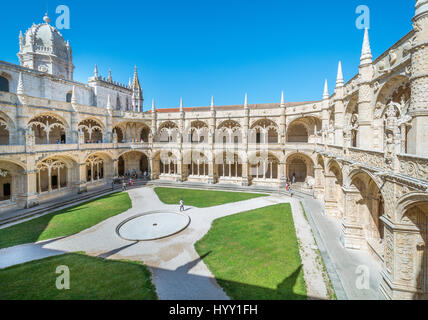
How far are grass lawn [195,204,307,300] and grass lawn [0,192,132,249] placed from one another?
9311 millimetres

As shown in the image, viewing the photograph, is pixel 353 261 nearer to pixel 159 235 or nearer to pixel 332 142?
pixel 332 142

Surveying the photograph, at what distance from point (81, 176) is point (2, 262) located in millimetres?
14696

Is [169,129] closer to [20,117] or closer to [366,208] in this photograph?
[20,117]

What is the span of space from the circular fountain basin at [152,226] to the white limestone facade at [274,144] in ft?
35.3

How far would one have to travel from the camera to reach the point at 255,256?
10859 mm

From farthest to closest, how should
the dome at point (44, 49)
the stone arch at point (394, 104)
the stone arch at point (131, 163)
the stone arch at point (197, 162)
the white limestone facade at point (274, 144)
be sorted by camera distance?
the stone arch at point (131, 163), the stone arch at point (197, 162), the dome at point (44, 49), the stone arch at point (394, 104), the white limestone facade at point (274, 144)

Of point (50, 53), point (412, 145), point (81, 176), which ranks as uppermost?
point (50, 53)

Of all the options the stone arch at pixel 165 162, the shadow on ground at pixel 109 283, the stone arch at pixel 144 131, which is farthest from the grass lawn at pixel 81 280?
the stone arch at pixel 144 131

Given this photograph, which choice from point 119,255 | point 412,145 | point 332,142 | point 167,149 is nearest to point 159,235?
point 119,255

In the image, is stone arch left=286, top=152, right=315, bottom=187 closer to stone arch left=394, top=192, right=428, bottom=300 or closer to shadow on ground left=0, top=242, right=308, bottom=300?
shadow on ground left=0, top=242, right=308, bottom=300

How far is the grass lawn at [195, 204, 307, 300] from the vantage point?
8359mm

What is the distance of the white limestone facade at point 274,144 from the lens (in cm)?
777

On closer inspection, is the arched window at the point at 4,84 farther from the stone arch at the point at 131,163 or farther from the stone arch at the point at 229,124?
the stone arch at the point at 229,124

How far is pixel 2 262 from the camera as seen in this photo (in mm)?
10711
